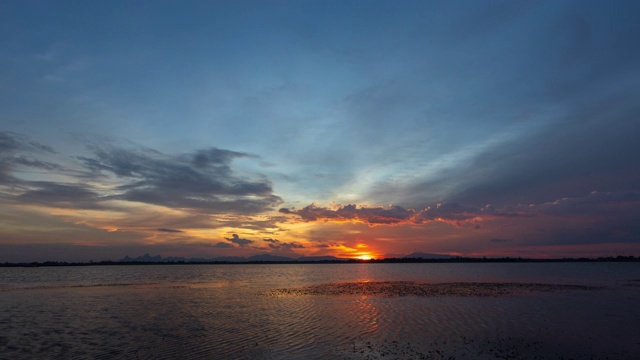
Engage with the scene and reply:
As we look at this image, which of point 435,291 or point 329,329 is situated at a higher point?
point 435,291

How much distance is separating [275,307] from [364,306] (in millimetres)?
10048

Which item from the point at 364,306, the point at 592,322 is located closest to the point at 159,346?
the point at 364,306

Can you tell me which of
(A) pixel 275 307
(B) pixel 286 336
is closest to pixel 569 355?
(B) pixel 286 336

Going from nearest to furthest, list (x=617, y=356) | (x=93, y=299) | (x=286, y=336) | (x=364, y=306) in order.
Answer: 1. (x=617, y=356)
2. (x=286, y=336)
3. (x=364, y=306)
4. (x=93, y=299)

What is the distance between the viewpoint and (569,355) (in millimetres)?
22484

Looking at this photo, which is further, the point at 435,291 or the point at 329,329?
the point at 435,291

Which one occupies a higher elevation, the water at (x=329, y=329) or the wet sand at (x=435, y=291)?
the wet sand at (x=435, y=291)

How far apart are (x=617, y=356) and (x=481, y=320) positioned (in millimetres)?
12333

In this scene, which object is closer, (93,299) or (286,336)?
(286,336)

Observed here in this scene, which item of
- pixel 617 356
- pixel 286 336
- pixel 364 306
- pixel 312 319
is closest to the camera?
pixel 617 356

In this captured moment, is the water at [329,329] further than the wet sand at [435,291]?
No

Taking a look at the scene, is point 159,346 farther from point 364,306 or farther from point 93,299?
point 93,299

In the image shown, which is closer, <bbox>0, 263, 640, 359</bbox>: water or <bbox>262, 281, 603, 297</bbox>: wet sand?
<bbox>0, 263, 640, 359</bbox>: water

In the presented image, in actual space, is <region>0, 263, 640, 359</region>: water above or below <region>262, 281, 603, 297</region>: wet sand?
below
